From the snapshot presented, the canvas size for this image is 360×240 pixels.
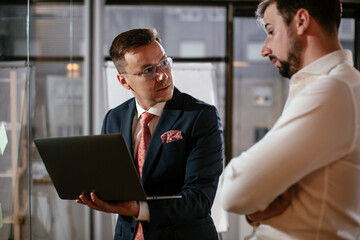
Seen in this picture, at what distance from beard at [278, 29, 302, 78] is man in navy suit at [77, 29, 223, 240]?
446 mm

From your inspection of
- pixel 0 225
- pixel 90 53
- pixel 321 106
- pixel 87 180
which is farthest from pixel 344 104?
pixel 90 53

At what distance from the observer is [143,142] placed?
148 cm

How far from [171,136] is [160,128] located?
6 cm

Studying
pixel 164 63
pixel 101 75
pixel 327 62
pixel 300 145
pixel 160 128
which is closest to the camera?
pixel 300 145

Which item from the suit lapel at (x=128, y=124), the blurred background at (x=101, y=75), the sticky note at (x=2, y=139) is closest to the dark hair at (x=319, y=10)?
the suit lapel at (x=128, y=124)

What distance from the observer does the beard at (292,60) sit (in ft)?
3.40

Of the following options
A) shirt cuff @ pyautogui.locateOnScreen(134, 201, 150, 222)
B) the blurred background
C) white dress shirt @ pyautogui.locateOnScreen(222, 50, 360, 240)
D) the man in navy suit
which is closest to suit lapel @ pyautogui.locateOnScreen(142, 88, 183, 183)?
the man in navy suit

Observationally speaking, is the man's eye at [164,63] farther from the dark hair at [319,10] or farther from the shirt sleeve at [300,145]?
the shirt sleeve at [300,145]

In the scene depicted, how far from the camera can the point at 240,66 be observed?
4199 mm

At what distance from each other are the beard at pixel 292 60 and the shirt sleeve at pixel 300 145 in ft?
0.44

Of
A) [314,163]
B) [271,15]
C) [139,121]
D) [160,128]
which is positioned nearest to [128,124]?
[139,121]

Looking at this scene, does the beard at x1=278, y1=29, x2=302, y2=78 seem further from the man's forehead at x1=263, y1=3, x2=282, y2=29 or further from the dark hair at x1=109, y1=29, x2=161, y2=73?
the dark hair at x1=109, y1=29, x2=161, y2=73

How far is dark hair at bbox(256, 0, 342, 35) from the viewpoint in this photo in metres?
1.01

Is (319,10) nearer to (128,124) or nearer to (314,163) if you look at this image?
(314,163)
